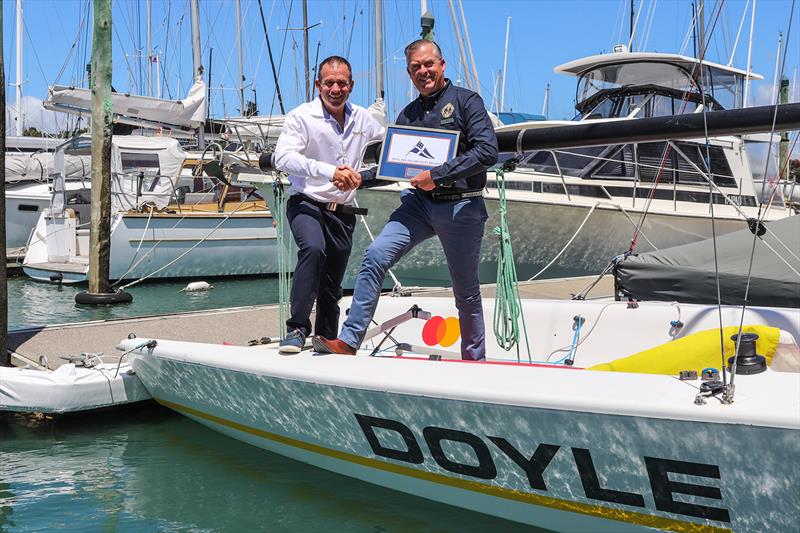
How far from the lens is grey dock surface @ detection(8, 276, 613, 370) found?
253 inches

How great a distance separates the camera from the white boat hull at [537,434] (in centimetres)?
297

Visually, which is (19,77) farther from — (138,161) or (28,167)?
(138,161)

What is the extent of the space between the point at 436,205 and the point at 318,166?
0.64 meters

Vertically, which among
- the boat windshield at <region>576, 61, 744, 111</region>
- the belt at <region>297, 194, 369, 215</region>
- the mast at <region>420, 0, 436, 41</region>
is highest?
the mast at <region>420, 0, 436, 41</region>

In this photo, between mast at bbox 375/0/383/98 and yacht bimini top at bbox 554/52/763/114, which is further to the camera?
mast at bbox 375/0/383/98

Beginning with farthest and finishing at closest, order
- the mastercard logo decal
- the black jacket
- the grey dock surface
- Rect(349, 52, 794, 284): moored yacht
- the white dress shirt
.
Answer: Rect(349, 52, 794, 284): moored yacht, the grey dock surface, the mastercard logo decal, the white dress shirt, the black jacket

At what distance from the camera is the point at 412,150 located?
165 inches

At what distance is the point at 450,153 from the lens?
4.14 metres

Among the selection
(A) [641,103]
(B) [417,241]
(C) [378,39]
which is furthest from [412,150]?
(C) [378,39]

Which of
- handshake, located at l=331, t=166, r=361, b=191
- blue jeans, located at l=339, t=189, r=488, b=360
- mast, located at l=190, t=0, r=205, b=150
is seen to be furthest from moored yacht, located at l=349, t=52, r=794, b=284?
mast, located at l=190, t=0, r=205, b=150

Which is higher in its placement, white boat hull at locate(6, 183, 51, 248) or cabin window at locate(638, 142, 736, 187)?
cabin window at locate(638, 142, 736, 187)

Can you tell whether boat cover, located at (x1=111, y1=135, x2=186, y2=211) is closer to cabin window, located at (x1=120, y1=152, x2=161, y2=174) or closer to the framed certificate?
cabin window, located at (x1=120, y1=152, x2=161, y2=174)

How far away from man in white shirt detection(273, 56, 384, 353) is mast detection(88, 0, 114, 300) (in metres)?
8.26

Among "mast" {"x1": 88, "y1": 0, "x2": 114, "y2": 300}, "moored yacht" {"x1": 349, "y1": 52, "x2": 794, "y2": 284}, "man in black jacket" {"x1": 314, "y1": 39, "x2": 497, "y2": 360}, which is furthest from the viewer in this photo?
"moored yacht" {"x1": 349, "y1": 52, "x2": 794, "y2": 284}
